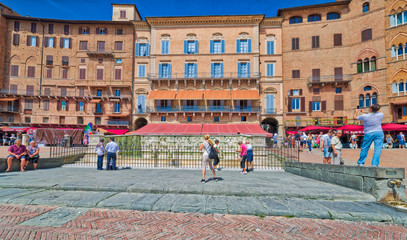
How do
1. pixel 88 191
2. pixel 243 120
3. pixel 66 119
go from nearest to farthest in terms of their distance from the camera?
pixel 88 191 → pixel 243 120 → pixel 66 119

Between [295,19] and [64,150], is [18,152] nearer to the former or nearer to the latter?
[64,150]

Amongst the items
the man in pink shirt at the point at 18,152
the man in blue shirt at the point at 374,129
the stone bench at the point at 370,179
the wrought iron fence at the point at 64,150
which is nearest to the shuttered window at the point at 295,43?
the stone bench at the point at 370,179

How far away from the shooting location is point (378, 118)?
479 centimetres

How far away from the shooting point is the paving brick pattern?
322 cm

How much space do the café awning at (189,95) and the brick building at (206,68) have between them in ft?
0.45

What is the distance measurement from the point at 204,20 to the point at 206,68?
6666mm

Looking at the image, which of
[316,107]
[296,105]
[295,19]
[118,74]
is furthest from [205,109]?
[295,19]

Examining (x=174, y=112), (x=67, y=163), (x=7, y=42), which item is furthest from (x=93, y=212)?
(x=7, y=42)

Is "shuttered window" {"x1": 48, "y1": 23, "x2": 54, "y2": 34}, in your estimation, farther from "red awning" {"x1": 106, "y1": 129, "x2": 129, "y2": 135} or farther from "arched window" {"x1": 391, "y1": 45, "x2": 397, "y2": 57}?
"arched window" {"x1": 391, "y1": 45, "x2": 397, "y2": 57}

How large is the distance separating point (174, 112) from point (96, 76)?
43.2ft

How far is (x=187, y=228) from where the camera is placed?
347cm

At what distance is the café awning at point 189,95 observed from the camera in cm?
2762

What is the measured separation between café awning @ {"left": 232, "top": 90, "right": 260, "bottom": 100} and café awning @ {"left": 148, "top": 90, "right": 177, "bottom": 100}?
26.0ft

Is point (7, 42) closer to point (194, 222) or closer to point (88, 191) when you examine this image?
point (88, 191)
